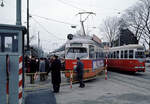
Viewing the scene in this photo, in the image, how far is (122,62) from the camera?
2148 centimetres

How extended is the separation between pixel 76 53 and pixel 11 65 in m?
8.83

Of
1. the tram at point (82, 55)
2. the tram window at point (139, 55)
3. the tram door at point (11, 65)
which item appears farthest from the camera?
the tram window at point (139, 55)

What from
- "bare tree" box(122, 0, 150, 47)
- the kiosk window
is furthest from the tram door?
"bare tree" box(122, 0, 150, 47)

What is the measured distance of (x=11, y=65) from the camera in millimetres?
5965

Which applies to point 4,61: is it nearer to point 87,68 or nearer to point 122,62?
point 87,68

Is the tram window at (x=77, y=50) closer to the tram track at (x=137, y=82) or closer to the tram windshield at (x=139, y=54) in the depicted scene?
the tram track at (x=137, y=82)

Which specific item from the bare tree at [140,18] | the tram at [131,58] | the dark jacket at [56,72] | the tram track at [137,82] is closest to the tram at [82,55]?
the tram track at [137,82]

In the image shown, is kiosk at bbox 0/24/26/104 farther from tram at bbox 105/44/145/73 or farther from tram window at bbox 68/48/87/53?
tram at bbox 105/44/145/73

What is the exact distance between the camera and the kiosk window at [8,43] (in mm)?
6023

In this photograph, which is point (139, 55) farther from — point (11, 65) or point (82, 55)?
point (11, 65)

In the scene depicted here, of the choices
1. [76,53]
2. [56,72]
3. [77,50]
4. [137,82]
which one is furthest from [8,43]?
[137,82]

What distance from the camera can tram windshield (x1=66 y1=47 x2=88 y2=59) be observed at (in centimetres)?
1441

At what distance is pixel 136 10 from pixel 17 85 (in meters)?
42.3

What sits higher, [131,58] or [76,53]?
[76,53]
